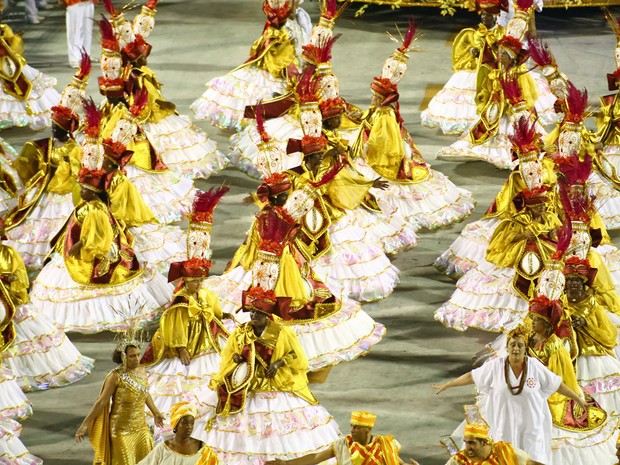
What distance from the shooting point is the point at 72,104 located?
1412cm

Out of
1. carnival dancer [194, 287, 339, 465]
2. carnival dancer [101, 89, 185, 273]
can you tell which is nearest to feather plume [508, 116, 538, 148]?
carnival dancer [194, 287, 339, 465]

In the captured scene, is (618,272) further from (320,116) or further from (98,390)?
(98,390)

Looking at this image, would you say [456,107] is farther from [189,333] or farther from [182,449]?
[182,449]

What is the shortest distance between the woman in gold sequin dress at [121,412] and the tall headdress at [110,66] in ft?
16.9

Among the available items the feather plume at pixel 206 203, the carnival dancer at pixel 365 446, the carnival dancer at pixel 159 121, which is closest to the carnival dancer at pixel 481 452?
the carnival dancer at pixel 365 446

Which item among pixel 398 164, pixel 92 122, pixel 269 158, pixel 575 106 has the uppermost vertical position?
pixel 575 106

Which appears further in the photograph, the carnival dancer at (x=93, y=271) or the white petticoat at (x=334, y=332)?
the carnival dancer at (x=93, y=271)

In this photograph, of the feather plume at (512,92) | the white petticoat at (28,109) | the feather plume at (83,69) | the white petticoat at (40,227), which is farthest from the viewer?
the white petticoat at (28,109)

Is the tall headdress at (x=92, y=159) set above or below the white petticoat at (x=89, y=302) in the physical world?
above

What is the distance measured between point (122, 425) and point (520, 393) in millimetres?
2750

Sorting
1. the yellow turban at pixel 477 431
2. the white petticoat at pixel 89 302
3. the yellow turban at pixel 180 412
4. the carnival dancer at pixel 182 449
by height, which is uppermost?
the yellow turban at pixel 477 431

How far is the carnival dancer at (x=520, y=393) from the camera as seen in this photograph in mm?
10398

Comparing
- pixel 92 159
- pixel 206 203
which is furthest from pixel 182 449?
pixel 92 159

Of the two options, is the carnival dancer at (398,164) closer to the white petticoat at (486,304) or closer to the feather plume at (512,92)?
the feather plume at (512,92)
